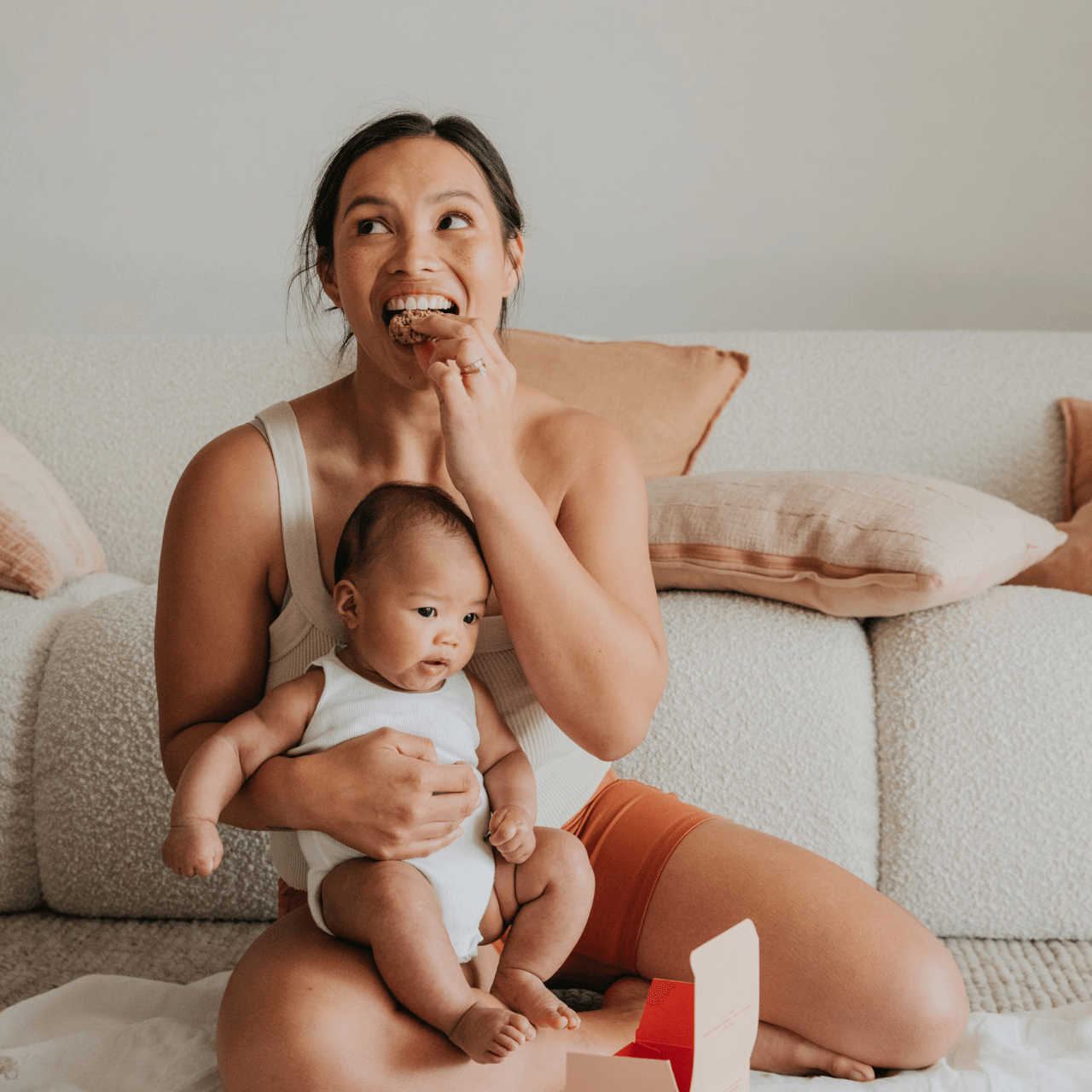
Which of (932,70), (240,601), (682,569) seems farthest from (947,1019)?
(932,70)

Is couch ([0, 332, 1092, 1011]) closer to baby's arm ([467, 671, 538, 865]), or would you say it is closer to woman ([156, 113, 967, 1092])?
woman ([156, 113, 967, 1092])

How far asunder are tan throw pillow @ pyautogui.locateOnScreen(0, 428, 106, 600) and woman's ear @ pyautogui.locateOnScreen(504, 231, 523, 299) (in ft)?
2.79

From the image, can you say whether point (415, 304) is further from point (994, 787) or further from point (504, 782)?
point (994, 787)

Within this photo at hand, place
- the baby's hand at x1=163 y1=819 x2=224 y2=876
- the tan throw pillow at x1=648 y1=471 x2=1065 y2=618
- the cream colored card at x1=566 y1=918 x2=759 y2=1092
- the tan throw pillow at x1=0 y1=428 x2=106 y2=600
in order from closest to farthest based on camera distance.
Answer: the cream colored card at x1=566 y1=918 x2=759 y2=1092 < the baby's hand at x1=163 y1=819 x2=224 y2=876 < the tan throw pillow at x1=648 y1=471 x2=1065 y2=618 < the tan throw pillow at x1=0 y1=428 x2=106 y2=600

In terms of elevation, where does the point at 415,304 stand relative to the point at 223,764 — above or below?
above

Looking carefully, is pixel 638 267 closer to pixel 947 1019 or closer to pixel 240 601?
pixel 240 601

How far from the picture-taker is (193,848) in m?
0.73

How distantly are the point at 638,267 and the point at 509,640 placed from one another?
1.37 metres

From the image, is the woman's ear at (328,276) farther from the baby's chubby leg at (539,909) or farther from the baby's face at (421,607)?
the baby's chubby leg at (539,909)

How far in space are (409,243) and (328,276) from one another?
140mm

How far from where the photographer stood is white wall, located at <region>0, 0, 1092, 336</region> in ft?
6.69

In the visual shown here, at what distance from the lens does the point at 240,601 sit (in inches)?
37.2

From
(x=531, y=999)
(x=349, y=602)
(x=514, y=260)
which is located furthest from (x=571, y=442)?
(x=531, y=999)

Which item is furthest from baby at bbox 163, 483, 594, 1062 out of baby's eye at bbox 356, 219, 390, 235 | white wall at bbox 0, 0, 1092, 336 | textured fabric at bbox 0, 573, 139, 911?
white wall at bbox 0, 0, 1092, 336
